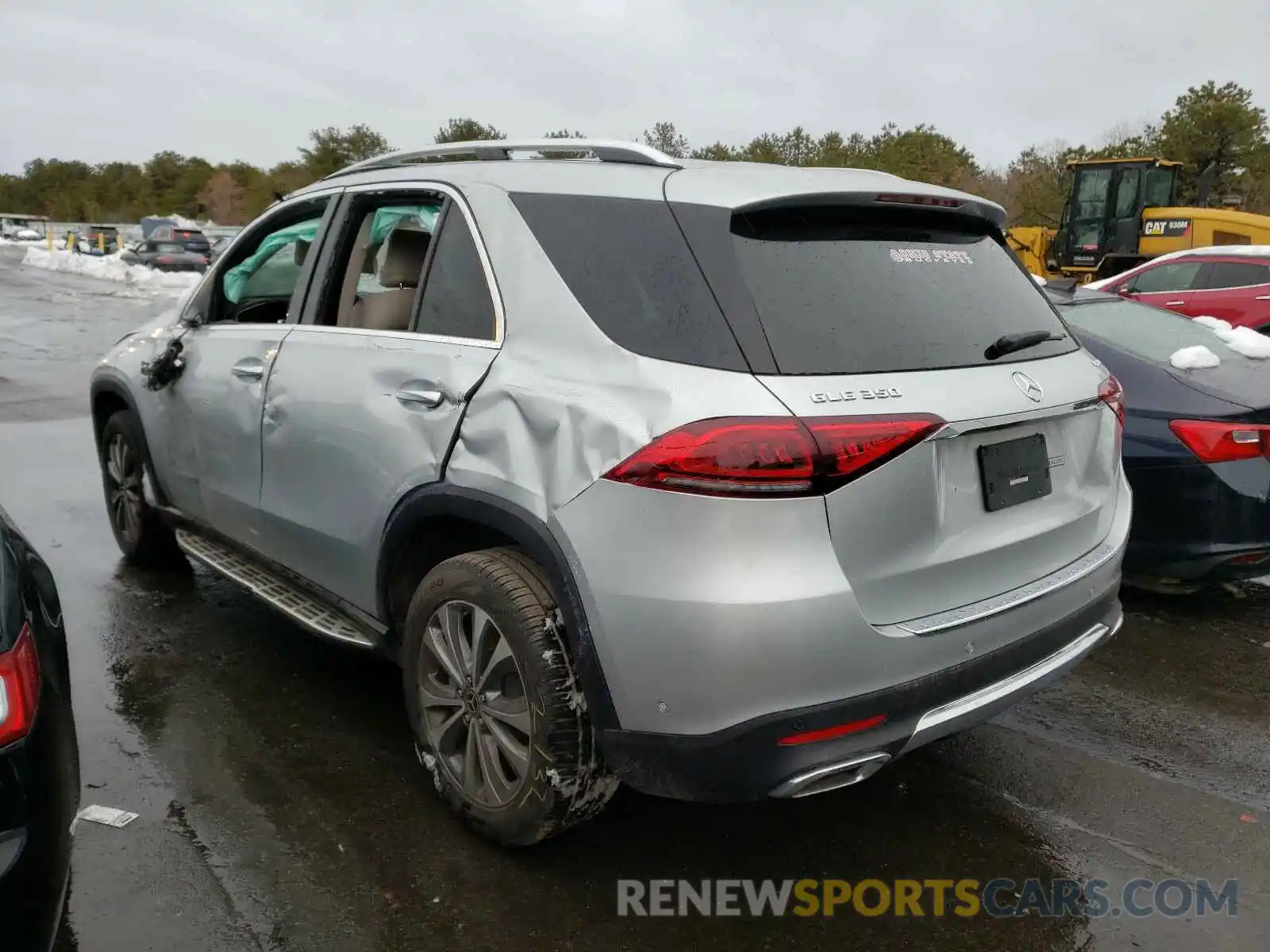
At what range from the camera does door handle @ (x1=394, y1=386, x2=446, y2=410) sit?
2.70 metres

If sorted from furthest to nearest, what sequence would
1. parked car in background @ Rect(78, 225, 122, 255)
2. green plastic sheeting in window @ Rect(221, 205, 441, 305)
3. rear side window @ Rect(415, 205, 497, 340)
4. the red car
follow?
parked car in background @ Rect(78, 225, 122, 255) < the red car < green plastic sheeting in window @ Rect(221, 205, 441, 305) < rear side window @ Rect(415, 205, 497, 340)

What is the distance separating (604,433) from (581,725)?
71 cm

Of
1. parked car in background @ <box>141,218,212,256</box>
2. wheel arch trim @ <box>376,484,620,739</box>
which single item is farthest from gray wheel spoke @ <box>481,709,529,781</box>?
parked car in background @ <box>141,218,212,256</box>

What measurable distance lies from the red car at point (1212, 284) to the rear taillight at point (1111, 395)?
31.6ft

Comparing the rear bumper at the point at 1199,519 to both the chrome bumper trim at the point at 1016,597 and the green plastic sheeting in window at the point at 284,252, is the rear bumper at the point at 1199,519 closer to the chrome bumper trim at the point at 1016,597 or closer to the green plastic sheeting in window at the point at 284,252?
the chrome bumper trim at the point at 1016,597

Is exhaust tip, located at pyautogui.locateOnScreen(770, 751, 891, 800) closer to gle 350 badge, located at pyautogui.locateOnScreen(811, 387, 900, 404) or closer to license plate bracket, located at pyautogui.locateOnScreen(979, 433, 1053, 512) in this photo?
license plate bracket, located at pyautogui.locateOnScreen(979, 433, 1053, 512)

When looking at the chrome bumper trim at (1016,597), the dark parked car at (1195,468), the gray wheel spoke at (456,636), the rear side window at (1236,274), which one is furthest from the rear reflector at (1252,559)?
the rear side window at (1236,274)

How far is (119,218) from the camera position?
287 feet

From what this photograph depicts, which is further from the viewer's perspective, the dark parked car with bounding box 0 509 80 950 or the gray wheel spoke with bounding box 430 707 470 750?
the gray wheel spoke with bounding box 430 707 470 750

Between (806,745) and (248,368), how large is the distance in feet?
8.08

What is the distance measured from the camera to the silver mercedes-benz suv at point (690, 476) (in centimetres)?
214

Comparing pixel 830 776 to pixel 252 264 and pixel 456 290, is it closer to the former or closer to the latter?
pixel 456 290

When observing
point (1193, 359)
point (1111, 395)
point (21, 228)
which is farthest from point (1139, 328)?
point (21, 228)

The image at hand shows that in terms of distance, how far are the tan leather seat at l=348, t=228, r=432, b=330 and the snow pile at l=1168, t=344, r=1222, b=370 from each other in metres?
3.43
